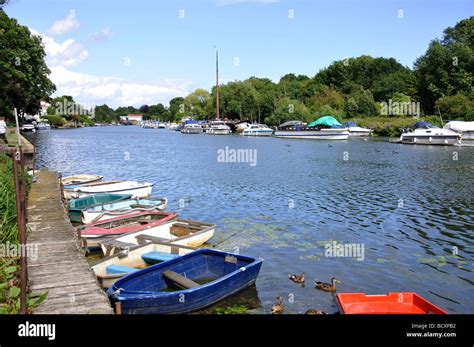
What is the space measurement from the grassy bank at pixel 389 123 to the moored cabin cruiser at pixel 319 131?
11.1 metres

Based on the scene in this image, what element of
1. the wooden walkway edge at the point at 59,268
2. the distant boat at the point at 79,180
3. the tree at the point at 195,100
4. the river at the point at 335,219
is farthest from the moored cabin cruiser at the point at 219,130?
the wooden walkway edge at the point at 59,268

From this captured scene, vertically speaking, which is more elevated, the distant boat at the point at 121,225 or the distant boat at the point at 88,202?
the distant boat at the point at 88,202

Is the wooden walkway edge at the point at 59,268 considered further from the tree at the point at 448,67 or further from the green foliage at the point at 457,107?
the tree at the point at 448,67

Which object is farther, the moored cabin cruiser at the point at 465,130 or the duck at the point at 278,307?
the moored cabin cruiser at the point at 465,130

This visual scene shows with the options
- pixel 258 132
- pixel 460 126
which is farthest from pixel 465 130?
pixel 258 132

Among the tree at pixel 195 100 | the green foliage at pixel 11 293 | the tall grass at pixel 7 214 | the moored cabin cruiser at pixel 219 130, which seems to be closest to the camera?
the green foliage at pixel 11 293

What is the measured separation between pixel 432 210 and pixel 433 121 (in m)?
67.0

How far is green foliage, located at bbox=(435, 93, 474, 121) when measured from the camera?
76.4 m

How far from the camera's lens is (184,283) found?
1030cm

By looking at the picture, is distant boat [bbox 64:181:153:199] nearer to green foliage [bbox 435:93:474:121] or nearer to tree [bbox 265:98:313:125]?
green foliage [bbox 435:93:474:121]

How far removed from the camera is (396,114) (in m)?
96.9

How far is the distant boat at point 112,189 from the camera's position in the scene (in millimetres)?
20953
